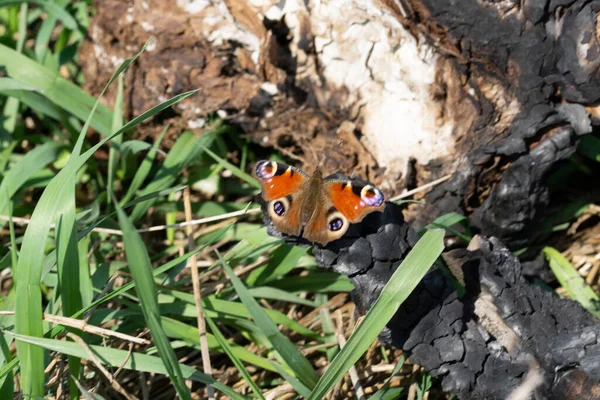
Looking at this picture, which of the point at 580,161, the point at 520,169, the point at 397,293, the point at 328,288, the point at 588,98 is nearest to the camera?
the point at 397,293

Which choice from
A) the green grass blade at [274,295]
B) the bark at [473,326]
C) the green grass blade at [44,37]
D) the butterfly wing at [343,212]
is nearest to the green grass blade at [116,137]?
the green grass blade at [44,37]

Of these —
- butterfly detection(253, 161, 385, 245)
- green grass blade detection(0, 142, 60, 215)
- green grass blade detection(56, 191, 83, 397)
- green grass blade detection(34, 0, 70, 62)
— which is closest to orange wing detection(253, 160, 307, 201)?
butterfly detection(253, 161, 385, 245)

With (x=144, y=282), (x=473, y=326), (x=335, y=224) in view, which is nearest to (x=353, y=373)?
(x=473, y=326)

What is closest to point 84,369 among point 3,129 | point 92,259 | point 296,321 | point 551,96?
point 92,259

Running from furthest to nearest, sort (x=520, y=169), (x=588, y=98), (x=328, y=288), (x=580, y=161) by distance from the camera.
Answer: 1. (x=580, y=161)
2. (x=328, y=288)
3. (x=520, y=169)
4. (x=588, y=98)

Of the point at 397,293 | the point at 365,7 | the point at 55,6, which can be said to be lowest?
the point at 397,293

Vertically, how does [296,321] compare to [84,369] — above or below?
below

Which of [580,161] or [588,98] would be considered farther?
[580,161]

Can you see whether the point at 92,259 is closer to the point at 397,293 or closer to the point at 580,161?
Result: the point at 397,293
